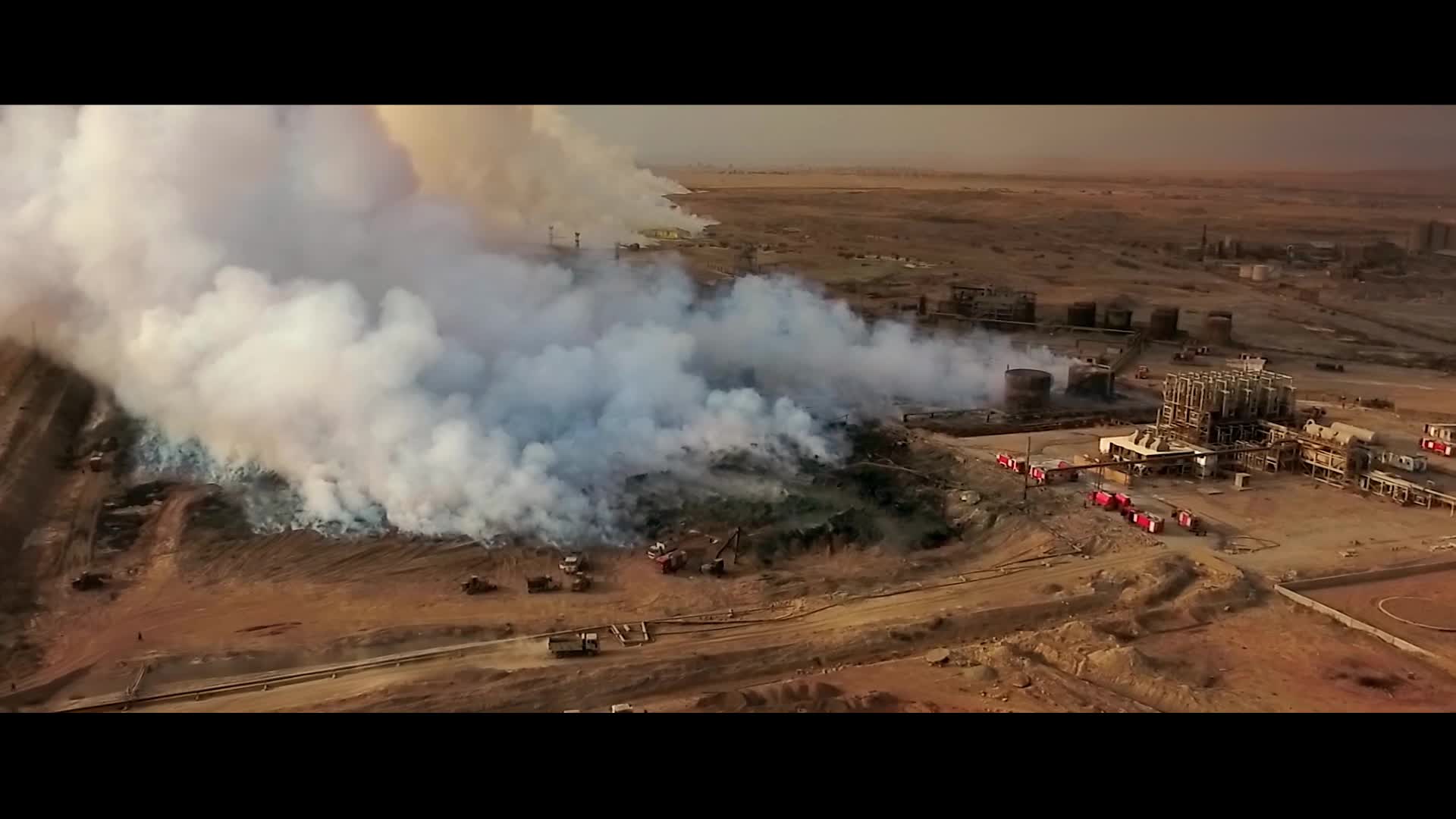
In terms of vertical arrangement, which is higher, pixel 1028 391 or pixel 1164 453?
pixel 1028 391

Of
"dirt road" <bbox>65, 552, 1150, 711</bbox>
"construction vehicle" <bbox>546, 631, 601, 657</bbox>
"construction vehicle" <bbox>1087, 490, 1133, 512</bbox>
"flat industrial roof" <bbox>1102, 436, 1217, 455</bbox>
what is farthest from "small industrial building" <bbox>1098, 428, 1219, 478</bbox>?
"construction vehicle" <bbox>546, 631, 601, 657</bbox>

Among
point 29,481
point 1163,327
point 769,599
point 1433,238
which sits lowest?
point 769,599

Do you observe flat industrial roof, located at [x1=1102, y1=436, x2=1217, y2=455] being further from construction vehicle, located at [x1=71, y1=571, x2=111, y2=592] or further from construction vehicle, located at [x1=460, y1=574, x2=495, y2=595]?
construction vehicle, located at [x1=71, y1=571, x2=111, y2=592]

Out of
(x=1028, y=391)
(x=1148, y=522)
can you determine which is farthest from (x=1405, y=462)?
(x=1028, y=391)

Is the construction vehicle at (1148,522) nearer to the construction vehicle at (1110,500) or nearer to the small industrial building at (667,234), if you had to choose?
the construction vehicle at (1110,500)

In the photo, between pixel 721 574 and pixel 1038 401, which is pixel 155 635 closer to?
pixel 721 574

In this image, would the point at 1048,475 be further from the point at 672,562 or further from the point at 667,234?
the point at 667,234
